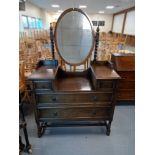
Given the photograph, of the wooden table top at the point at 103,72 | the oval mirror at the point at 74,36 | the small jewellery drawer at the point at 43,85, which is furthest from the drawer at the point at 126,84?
the small jewellery drawer at the point at 43,85

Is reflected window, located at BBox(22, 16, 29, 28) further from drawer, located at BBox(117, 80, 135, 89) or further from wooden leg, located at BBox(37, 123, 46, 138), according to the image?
wooden leg, located at BBox(37, 123, 46, 138)

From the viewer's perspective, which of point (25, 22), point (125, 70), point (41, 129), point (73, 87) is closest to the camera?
point (73, 87)

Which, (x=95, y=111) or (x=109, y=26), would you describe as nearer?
(x=95, y=111)

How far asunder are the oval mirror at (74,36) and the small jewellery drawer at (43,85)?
1.43 feet

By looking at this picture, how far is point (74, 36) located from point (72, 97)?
2.37 ft

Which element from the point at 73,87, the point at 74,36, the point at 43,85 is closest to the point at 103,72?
the point at 73,87

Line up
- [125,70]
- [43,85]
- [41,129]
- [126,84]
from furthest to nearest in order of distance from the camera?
[126,84] < [125,70] < [41,129] < [43,85]

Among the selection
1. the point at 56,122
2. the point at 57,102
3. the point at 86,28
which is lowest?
the point at 56,122

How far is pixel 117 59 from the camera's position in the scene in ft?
8.27

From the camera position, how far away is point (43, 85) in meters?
1.70

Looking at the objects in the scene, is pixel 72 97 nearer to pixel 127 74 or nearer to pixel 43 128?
pixel 43 128
